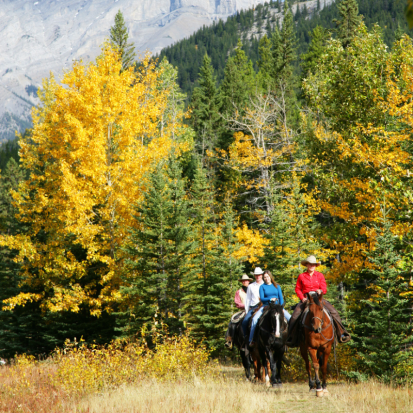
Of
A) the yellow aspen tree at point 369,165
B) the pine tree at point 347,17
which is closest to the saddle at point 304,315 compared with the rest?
the yellow aspen tree at point 369,165

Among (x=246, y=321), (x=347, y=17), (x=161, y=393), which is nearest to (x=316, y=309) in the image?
(x=246, y=321)

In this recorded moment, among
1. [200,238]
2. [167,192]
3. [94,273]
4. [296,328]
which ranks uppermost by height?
[167,192]

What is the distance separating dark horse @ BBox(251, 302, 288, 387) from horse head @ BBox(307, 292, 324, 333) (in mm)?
951

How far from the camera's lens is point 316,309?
32.9 ft

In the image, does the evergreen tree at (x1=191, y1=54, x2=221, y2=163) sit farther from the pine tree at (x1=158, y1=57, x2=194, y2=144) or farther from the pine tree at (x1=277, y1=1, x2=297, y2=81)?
the pine tree at (x1=158, y1=57, x2=194, y2=144)

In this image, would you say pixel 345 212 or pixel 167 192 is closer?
pixel 345 212

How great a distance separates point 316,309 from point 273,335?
4.92 feet

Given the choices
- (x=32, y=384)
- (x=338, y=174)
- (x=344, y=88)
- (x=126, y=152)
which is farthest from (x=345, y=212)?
(x=32, y=384)

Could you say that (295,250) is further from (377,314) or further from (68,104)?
(68,104)

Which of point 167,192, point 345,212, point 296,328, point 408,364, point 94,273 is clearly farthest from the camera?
point 94,273

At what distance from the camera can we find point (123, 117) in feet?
73.9

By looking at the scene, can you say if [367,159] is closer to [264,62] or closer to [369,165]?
[369,165]

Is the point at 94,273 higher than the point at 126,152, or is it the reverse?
the point at 126,152

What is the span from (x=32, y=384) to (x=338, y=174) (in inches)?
667
